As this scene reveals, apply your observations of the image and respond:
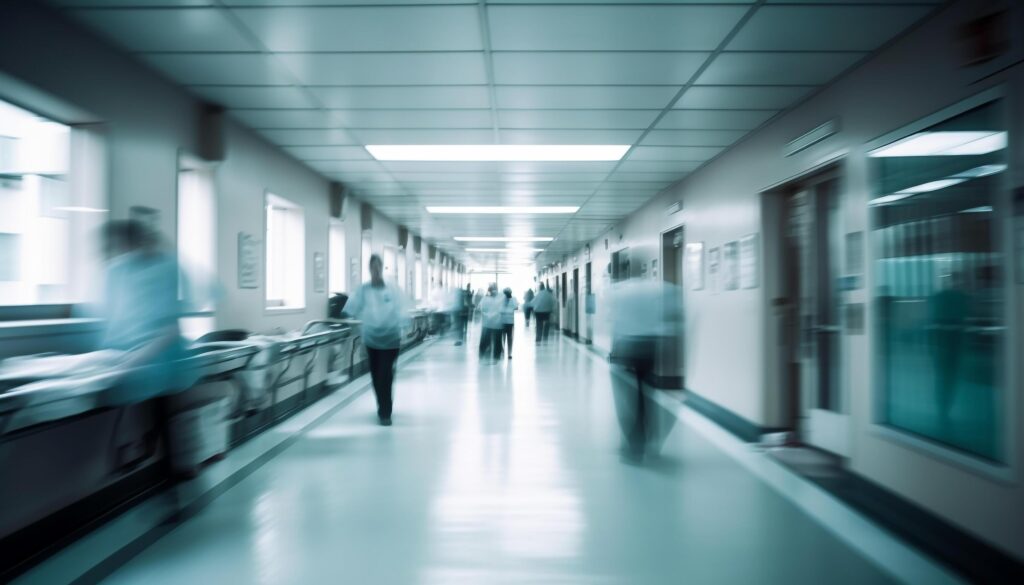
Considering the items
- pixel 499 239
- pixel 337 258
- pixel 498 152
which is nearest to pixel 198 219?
pixel 498 152

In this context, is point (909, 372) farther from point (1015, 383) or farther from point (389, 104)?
point (389, 104)

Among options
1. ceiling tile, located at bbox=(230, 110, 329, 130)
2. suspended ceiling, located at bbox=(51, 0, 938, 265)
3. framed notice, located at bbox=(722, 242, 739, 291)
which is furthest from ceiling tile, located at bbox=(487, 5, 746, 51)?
framed notice, located at bbox=(722, 242, 739, 291)

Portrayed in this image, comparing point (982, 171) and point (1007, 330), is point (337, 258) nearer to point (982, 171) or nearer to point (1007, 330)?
point (982, 171)

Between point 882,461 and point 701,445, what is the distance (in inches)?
57.6

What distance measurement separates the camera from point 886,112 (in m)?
3.26

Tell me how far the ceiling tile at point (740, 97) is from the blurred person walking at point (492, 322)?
19.7 feet

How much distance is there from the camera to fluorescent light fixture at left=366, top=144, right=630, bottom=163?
5.55 meters

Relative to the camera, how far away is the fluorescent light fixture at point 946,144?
8.45ft

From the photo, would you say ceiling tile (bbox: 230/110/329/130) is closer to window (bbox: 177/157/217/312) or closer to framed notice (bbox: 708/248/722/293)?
window (bbox: 177/157/217/312)

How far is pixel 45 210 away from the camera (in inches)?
124

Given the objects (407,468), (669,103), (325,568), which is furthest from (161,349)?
(669,103)

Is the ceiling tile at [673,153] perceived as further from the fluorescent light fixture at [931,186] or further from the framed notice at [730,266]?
the fluorescent light fixture at [931,186]

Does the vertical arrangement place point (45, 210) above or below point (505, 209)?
below

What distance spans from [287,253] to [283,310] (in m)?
0.78
